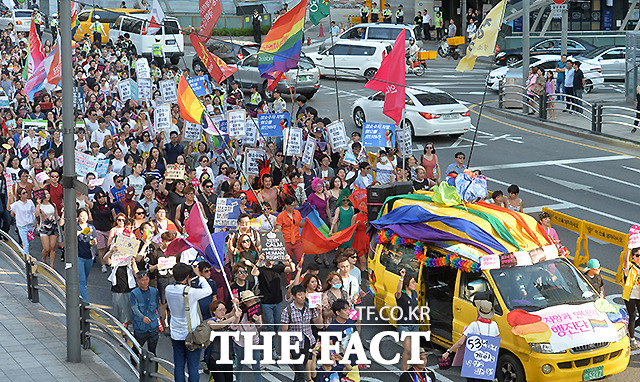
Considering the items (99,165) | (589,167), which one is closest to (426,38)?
(589,167)

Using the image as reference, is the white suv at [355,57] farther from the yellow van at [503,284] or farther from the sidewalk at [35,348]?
the yellow van at [503,284]

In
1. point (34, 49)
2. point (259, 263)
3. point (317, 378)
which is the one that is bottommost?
point (317, 378)

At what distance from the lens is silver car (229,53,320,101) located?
103 ft

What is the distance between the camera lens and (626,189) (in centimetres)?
2036

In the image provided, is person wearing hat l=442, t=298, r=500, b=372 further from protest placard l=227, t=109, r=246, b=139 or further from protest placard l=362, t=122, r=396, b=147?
protest placard l=227, t=109, r=246, b=139

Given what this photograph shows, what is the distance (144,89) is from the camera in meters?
23.2

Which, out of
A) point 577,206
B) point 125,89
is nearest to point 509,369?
point 577,206

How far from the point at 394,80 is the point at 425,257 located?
556 cm

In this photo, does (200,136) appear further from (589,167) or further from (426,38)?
(426,38)

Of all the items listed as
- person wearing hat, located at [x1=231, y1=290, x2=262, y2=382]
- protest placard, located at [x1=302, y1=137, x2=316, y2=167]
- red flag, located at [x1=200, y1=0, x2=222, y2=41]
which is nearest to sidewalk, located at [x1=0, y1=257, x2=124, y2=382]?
person wearing hat, located at [x1=231, y1=290, x2=262, y2=382]

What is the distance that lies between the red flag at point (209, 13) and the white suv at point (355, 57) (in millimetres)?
15107

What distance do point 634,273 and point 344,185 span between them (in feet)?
19.0

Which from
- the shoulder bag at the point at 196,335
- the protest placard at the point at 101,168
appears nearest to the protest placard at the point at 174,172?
the protest placard at the point at 101,168

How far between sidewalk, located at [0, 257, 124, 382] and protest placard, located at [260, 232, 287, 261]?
2.56 meters
